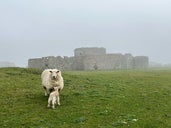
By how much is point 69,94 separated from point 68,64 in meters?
37.2

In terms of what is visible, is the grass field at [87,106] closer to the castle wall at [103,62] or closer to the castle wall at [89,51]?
the castle wall at [103,62]

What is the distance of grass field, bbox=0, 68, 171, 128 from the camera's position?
1683cm

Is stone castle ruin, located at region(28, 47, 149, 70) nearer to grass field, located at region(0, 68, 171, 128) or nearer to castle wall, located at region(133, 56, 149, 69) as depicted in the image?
castle wall, located at region(133, 56, 149, 69)

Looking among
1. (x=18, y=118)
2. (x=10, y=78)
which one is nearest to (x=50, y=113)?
(x=18, y=118)

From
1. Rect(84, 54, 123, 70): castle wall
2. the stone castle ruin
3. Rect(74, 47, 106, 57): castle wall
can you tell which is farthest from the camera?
Rect(74, 47, 106, 57): castle wall

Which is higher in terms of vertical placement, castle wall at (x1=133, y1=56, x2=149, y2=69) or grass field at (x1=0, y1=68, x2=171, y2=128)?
castle wall at (x1=133, y1=56, x2=149, y2=69)

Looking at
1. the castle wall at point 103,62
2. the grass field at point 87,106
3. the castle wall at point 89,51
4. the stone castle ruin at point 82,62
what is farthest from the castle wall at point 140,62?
the grass field at point 87,106

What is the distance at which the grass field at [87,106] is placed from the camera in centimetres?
1683

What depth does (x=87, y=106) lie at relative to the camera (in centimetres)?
2016

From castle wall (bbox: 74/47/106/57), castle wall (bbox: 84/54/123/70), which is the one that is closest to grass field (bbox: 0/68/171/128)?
castle wall (bbox: 84/54/123/70)

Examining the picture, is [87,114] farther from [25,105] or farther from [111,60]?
[111,60]

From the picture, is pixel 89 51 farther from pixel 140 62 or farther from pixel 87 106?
pixel 87 106

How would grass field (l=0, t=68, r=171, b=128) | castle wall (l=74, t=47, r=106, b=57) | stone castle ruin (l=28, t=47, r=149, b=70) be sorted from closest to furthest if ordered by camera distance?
grass field (l=0, t=68, r=171, b=128) → stone castle ruin (l=28, t=47, r=149, b=70) → castle wall (l=74, t=47, r=106, b=57)

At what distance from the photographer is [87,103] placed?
21.0 m
